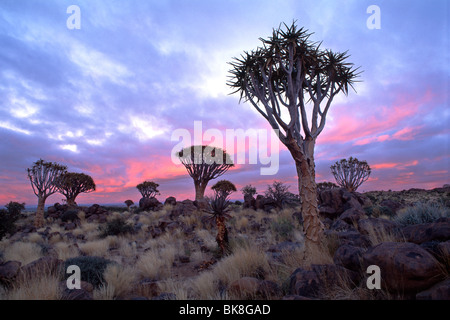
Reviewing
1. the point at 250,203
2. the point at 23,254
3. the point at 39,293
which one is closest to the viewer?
the point at 39,293

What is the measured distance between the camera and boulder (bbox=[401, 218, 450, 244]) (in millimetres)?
4090

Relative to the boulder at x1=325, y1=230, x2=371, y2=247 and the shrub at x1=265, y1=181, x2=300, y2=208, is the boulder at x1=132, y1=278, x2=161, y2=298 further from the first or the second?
the shrub at x1=265, y1=181, x2=300, y2=208

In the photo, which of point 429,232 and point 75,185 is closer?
point 429,232

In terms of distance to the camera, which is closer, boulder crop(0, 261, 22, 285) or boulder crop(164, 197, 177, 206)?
boulder crop(0, 261, 22, 285)

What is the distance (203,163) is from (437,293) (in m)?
25.8

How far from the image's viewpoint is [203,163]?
91.7ft

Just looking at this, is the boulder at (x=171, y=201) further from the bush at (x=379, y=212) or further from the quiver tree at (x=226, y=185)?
the bush at (x=379, y=212)

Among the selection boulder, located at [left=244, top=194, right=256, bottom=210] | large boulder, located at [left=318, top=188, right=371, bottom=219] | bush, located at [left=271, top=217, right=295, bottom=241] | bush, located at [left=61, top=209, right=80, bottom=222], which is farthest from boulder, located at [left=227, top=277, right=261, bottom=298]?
bush, located at [left=61, top=209, right=80, bottom=222]

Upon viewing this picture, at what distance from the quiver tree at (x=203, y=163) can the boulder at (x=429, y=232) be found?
23586mm

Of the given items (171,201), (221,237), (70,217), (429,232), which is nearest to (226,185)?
(171,201)

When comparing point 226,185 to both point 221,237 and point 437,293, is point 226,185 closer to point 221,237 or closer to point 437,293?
point 221,237

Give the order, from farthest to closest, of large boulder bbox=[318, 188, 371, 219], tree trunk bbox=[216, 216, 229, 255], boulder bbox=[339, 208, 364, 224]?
1. large boulder bbox=[318, 188, 371, 219]
2. boulder bbox=[339, 208, 364, 224]
3. tree trunk bbox=[216, 216, 229, 255]

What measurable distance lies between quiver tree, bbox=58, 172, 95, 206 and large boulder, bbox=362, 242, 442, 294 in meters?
34.3
